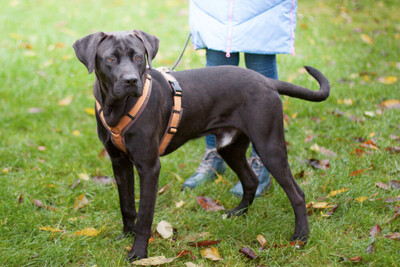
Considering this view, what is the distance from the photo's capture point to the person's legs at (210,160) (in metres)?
3.62

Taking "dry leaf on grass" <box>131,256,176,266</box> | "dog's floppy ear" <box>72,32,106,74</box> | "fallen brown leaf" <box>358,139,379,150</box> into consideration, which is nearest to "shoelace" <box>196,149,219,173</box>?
"dry leaf on grass" <box>131,256,176,266</box>

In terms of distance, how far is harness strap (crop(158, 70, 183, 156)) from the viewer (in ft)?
9.33

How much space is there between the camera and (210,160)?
3889 mm

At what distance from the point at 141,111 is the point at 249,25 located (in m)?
1.24

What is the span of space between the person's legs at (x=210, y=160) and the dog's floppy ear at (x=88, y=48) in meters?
1.31

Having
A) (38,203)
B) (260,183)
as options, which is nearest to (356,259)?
(260,183)

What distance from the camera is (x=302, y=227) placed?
293cm

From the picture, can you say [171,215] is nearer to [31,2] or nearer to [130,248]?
[130,248]

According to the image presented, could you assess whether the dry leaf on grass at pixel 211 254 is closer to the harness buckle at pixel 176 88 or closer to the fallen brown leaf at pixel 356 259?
the fallen brown leaf at pixel 356 259

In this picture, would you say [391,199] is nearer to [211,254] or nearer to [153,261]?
[211,254]

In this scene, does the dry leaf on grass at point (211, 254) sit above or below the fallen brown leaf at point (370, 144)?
below

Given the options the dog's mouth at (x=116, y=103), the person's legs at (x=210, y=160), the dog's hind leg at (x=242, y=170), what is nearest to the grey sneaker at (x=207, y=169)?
the person's legs at (x=210, y=160)

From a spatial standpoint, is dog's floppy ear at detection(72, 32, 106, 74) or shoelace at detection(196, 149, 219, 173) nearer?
dog's floppy ear at detection(72, 32, 106, 74)

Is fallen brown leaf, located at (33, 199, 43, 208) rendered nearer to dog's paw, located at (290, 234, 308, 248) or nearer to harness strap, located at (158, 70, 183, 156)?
→ harness strap, located at (158, 70, 183, 156)
